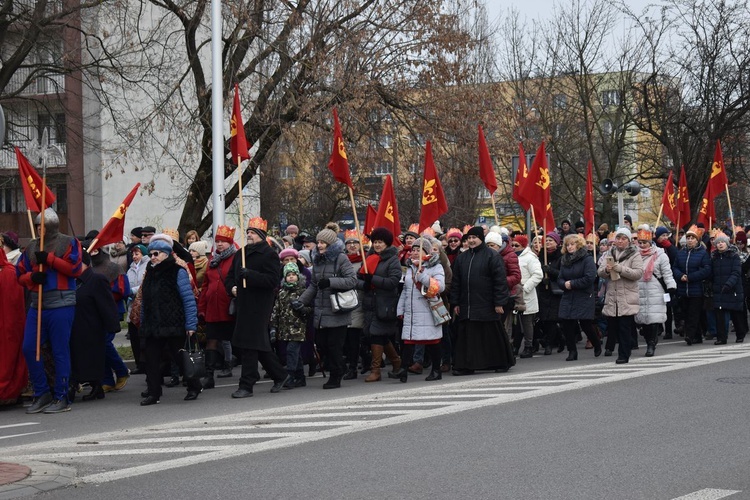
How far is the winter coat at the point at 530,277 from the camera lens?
1661 cm

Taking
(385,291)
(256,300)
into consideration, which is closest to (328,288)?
(385,291)

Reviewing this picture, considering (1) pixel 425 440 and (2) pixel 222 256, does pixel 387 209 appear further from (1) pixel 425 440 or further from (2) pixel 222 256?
(1) pixel 425 440

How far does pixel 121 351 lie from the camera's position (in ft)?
58.6

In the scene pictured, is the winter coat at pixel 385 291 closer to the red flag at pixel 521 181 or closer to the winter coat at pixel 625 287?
the winter coat at pixel 625 287

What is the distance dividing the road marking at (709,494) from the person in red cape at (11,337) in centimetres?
772

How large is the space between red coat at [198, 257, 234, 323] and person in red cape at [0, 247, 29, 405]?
7.36 ft

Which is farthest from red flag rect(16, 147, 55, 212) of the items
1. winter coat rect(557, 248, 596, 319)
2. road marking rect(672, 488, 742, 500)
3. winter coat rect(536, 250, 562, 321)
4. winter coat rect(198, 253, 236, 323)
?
winter coat rect(536, 250, 562, 321)

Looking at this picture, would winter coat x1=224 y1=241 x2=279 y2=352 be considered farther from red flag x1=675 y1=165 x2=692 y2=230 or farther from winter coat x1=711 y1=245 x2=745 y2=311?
red flag x1=675 y1=165 x2=692 y2=230

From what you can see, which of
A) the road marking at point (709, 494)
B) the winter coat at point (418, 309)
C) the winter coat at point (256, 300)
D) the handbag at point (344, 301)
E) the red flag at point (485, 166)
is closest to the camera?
the road marking at point (709, 494)

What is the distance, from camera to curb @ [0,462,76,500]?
7176 mm

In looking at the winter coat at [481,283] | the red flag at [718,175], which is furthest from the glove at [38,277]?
the red flag at [718,175]

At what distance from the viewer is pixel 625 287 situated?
1487cm

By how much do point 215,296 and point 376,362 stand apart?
2.09 m

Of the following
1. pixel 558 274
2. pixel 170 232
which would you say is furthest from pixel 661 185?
pixel 170 232
